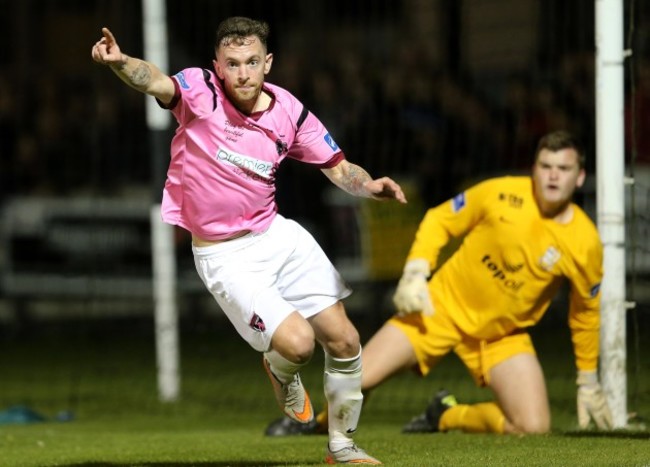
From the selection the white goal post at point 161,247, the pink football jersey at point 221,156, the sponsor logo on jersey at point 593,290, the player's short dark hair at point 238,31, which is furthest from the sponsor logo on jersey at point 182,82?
the white goal post at point 161,247

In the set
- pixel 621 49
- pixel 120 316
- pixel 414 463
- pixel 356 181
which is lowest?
pixel 120 316

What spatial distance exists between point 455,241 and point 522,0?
200 inches

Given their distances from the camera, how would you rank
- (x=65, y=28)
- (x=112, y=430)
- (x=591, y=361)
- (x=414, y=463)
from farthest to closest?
(x=65, y=28)
(x=112, y=430)
(x=591, y=361)
(x=414, y=463)

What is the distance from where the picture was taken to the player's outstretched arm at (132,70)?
17.6 ft

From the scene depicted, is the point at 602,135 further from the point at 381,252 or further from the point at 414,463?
the point at 381,252

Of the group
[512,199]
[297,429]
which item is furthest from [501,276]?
[297,429]

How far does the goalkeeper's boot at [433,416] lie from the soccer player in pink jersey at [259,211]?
70.9 inches

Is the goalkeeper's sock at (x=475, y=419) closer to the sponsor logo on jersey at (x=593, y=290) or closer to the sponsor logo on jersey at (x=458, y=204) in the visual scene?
the sponsor logo on jersey at (x=593, y=290)

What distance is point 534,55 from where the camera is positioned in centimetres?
1491

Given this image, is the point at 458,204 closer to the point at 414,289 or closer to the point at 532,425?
the point at 414,289

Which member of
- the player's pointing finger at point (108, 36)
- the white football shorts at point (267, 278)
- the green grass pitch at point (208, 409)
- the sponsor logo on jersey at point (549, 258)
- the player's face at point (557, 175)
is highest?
the player's pointing finger at point (108, 36)

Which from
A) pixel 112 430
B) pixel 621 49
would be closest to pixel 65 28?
pixel 112 430

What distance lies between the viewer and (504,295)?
7684 mm

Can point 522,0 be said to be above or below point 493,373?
above
